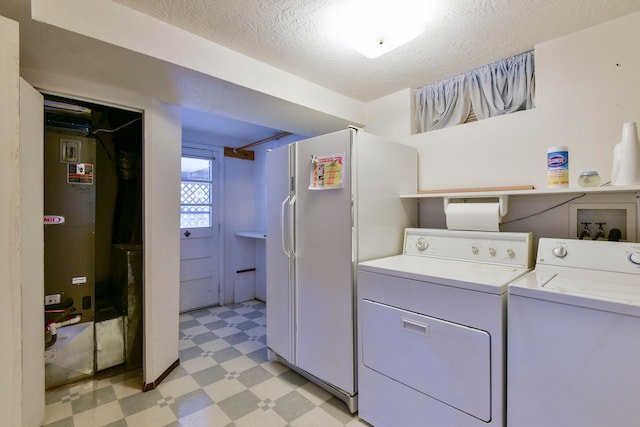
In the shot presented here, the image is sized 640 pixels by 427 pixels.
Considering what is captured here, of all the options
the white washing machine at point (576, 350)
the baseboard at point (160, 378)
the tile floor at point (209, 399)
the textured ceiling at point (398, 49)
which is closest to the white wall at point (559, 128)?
the textured ceiling at point (398, 49)

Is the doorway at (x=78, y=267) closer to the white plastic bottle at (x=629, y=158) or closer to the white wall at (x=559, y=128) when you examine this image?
the white wall at (x=559, y=128)

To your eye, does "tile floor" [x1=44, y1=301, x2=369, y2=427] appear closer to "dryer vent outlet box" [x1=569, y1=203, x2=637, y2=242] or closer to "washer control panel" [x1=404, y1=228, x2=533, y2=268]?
"washer control panel" [x1=404, y1=228, x2=533, y2=268]

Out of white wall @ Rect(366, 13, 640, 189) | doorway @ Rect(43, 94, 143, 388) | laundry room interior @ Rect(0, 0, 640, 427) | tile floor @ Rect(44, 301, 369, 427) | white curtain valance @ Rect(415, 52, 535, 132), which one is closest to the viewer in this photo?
laundry room interior @ Rect(0, 0, 640, 427)

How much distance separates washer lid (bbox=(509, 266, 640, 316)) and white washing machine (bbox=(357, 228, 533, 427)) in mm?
100

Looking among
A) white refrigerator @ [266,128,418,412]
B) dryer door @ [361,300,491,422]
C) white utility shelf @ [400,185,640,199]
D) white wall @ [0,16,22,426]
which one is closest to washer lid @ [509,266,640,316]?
dryer door @ [361,300,491,422]

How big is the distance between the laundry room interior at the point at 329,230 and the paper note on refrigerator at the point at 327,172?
0.01 meters

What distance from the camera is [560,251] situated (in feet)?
4.95

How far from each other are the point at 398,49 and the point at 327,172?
0.92 m

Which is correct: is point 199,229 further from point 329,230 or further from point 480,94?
point 480,94

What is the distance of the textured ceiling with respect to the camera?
145 centimetres

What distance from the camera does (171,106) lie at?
86.9 inches

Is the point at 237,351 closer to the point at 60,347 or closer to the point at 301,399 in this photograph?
the point at 301,399

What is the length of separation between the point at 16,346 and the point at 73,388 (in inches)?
54.9

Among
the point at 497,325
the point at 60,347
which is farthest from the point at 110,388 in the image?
the point at 497,325
